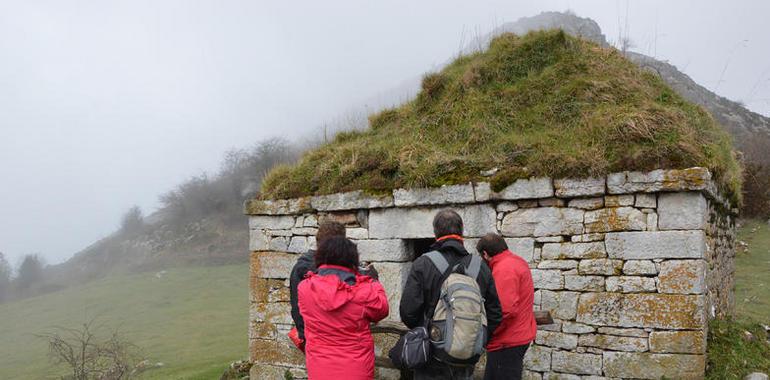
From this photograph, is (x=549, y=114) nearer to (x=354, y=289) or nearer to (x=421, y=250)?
(x=421, y=250)

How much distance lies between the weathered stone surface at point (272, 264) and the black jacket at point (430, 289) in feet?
10.6

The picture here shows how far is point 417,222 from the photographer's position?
575 cm

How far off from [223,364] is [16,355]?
14.9m

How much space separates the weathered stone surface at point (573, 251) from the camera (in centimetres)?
491

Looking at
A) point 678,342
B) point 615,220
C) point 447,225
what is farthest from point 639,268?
point 447,225

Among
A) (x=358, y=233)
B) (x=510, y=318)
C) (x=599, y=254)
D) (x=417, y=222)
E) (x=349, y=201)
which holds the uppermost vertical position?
(x=349, y=201)

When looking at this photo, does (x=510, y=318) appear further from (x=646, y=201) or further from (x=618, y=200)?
(x=646, y=201)

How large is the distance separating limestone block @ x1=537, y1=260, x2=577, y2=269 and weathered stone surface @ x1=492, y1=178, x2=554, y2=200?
0.67 m

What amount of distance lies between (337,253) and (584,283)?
2.71 m

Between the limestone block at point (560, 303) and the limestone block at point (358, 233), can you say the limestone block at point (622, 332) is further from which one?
the limestone block at point (358, 233)

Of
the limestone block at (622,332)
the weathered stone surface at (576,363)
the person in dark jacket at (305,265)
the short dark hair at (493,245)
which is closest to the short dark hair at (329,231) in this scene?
the person in dark jacket at (305,265)

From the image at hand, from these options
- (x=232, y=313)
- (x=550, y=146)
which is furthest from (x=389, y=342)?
(x=232, y=313)

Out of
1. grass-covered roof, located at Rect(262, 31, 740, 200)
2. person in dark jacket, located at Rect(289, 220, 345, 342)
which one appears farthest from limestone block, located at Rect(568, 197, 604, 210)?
person in dark jacket, located at Rect(289, 220, 345, 342)

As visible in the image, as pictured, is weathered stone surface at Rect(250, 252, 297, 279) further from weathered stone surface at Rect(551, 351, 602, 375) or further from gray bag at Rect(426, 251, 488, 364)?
gray bag at Rect(426, 251, 488, 364)
